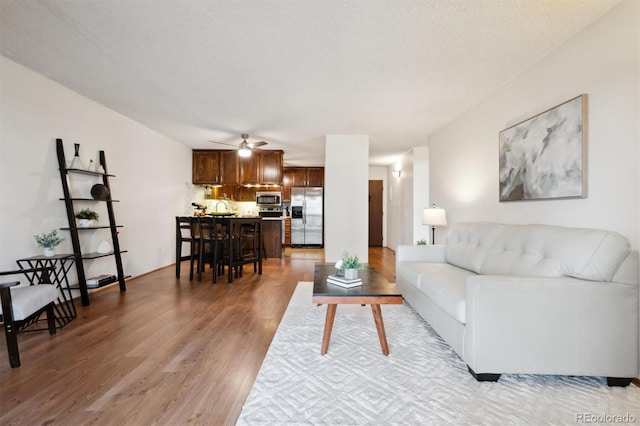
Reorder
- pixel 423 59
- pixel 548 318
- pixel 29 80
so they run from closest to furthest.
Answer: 1. pixel 548 318
2. pixel 423 59
3. pixel 29 80

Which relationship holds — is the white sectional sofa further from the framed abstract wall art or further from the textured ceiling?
the textured ceiling

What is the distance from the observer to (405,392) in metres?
1.64

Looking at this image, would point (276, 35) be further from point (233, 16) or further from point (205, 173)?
point (205, 173)

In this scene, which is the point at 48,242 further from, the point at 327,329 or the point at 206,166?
the point at 206,166

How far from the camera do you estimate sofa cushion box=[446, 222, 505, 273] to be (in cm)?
270

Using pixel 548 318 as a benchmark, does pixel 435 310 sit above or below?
below

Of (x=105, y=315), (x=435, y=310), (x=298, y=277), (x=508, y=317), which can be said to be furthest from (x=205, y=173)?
(x=508, y=317)

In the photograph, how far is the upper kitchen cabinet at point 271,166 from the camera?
6.23 m

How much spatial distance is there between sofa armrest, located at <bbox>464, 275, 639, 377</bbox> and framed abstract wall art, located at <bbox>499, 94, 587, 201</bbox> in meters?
0.81

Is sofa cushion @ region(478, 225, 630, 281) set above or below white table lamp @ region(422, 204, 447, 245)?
below

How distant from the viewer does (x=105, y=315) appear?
2.87 meters

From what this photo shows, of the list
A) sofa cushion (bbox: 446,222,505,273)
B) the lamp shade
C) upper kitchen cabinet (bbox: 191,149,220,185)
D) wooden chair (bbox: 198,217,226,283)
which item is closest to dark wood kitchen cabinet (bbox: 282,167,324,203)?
upper kitchen cabinet (bbox: 191,149,220,185)

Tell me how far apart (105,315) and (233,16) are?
2.99m

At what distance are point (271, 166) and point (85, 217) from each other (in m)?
3.52
